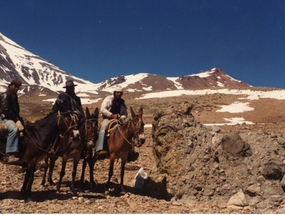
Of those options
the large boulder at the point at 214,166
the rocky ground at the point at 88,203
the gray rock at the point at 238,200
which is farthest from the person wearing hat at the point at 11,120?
the gray rock at the point at 238,200

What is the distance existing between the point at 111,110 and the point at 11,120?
3164 millimetres

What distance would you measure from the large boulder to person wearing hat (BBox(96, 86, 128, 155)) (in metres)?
1.70

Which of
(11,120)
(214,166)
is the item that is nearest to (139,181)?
(214,166)

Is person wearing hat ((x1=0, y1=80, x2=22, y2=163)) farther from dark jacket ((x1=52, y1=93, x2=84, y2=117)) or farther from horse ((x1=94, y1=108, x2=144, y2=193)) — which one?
horse ((x1=94, y1=108, x2=144, y2=193))

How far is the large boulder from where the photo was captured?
6.06 meters

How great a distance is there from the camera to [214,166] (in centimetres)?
648

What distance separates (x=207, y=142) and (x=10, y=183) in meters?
6.90

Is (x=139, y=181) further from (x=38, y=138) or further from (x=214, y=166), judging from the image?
(x=38, y=138)

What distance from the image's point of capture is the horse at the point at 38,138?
584 cm

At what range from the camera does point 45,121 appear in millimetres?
6367

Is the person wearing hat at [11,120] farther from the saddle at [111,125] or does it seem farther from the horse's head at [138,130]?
the horse's head at [138,130]

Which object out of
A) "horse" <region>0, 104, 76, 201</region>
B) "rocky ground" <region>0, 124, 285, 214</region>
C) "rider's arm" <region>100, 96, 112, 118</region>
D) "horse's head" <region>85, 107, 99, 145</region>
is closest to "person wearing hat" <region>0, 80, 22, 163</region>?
"horse" <region>0, 104, 76, 201</region>

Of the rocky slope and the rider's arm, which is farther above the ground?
the rider's arm

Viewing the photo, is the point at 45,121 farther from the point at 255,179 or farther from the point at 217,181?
the point at 255,179
